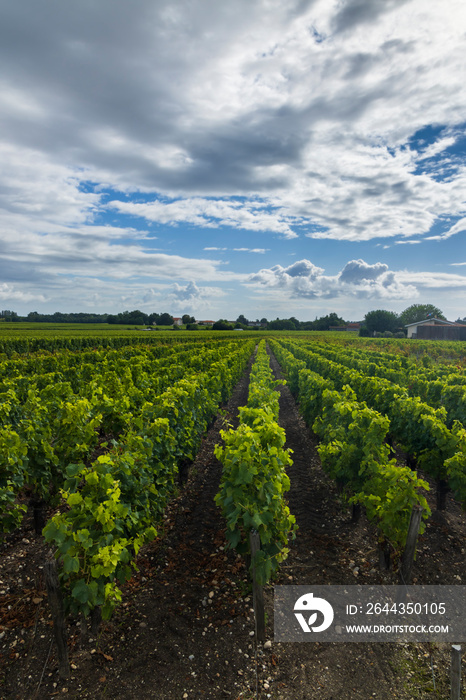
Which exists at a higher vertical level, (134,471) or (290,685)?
(134,471)

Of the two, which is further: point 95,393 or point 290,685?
point 95,393

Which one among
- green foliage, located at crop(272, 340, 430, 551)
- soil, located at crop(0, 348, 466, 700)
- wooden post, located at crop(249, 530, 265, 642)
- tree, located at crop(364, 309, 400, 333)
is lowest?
soil, located at crop(0, 348, 466, 700)

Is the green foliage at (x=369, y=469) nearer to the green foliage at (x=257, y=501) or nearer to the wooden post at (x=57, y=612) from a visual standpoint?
the green foliage at (x=257, y=501)

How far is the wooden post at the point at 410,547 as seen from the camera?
4.78 metres

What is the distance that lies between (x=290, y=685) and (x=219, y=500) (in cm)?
205

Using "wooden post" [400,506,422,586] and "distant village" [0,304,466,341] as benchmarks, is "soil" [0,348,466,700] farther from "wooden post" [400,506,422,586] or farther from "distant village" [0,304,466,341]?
"distant village" [0,304,466,341]

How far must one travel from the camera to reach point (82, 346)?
3919 centimetres

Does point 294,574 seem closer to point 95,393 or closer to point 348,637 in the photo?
point 348,637

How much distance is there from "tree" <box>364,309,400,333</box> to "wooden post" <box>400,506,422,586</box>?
101562mm

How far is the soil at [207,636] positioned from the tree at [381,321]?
331ft

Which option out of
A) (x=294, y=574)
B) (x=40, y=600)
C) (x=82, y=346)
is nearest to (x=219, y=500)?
(x=294, y=574)

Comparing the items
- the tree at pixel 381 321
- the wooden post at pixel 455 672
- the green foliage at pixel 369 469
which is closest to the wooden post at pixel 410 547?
the green foliage at pixel 369 469

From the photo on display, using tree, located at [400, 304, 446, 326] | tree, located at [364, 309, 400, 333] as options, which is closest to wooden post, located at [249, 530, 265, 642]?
tree, located at [364, 309, 400, 333]

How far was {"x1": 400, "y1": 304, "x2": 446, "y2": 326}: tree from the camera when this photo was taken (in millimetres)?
103438
